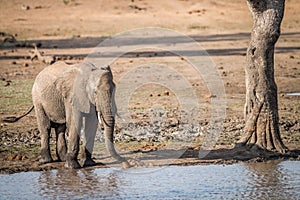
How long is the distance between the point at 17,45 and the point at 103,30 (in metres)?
4.29

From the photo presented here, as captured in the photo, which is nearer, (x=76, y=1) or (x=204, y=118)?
(x=204, y=118)

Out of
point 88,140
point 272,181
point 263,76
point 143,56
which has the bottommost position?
point 272,181

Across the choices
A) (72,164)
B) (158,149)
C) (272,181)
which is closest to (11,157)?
(72,164)

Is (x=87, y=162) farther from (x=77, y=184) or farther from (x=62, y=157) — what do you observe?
(x=77, y=184)

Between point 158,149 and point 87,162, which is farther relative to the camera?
point 158,149

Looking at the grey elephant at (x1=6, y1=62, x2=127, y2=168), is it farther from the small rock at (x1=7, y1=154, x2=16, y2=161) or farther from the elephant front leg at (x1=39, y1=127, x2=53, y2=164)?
the small rock at (x1=7, y1=154, x2=16, y2=161)

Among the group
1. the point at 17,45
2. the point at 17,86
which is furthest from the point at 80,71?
the point at 17,45

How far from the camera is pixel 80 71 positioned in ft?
31.3

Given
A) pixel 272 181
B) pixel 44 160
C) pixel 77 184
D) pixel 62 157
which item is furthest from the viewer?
pixel 62 157

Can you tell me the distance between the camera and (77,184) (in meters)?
8.70

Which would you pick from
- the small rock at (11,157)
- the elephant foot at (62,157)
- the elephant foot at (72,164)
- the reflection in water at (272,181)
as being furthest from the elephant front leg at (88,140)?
the reflection in water at (272,181)

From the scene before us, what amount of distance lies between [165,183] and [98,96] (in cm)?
130

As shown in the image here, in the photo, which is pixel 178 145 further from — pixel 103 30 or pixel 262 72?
pixel 103 30

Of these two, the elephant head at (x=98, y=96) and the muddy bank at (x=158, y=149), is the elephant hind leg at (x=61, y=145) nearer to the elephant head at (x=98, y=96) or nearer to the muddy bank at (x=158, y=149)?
the muddy bank at (x=158, y=149)
